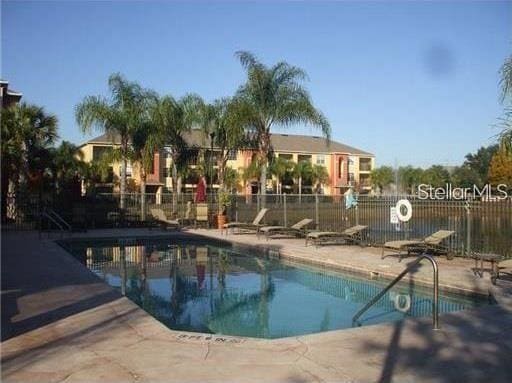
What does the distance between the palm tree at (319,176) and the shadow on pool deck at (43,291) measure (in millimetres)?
64077

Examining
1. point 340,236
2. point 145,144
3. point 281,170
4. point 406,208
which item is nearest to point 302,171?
point 281,170

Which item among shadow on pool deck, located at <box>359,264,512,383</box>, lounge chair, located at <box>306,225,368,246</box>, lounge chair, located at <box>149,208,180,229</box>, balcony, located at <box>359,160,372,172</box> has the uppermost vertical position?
balcony, located at <box>359,160,372,172</box>

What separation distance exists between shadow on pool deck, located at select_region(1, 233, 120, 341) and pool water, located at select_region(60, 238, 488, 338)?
85 cm

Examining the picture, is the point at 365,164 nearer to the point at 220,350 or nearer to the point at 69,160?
the point at 69,160

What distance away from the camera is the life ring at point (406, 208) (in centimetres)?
1534

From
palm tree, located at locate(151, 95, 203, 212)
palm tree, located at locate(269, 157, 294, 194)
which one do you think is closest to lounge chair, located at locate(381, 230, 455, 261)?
palm tree, located at locate(151, 95, 203, 212)

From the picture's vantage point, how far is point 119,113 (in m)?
29.3

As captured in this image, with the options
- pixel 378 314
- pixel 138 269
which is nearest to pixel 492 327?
pixel 378 314

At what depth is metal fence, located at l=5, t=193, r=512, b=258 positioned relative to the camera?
14.0 m

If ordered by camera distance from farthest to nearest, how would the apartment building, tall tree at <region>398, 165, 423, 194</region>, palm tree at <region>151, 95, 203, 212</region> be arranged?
tall tree at <region>398, 165, 423, 194</region> → the apartment building → palm tree at <region>151, 95, 203, 212</region>

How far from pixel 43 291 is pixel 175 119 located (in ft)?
76.6

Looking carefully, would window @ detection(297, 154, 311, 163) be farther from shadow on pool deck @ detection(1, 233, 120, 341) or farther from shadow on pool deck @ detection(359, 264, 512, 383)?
shadow on pool deck @ detection(359, 264, 512, 383)

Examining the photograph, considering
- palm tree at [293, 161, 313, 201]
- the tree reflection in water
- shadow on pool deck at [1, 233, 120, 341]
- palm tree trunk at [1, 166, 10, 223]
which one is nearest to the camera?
shadow on pool deck at [1, 233, 120, 341]

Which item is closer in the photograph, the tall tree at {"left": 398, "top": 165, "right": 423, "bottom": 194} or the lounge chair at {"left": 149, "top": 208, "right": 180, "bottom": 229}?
the lounge chair at {"left": 149, "top": 208, "right": 180, "bottom": 229}
